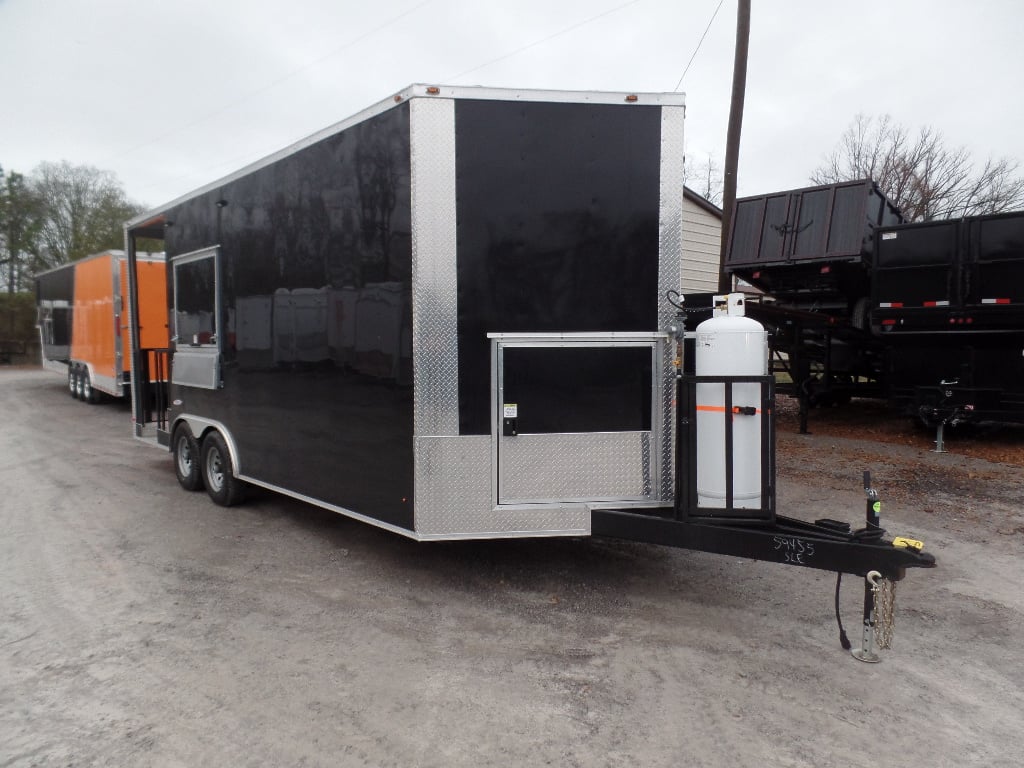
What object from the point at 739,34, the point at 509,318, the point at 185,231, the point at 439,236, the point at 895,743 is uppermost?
the point at 739,34

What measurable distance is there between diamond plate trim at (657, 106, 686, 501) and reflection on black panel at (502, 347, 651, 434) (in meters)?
0.19

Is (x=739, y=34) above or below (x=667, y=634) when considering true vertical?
above

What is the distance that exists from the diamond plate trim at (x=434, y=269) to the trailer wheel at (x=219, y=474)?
3.01 meters

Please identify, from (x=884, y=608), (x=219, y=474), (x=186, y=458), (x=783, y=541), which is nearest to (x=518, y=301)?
(x=783, y=541)

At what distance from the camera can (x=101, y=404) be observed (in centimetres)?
1578

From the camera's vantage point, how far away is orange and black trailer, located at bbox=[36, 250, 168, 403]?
12.3m

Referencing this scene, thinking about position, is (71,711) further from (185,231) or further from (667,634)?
(185,231)

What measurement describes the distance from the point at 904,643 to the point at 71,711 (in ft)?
13.7

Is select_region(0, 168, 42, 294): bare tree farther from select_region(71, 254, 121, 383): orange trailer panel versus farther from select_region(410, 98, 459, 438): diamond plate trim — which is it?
select_region(410, 98, 459, 438): diamond plate trim

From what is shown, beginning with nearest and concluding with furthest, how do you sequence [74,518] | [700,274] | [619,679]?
1. [619,679]
2. [74,518]
3. [700,274]

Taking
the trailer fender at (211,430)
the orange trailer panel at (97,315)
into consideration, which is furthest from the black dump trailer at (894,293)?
the orange trailer panel at (97,315)

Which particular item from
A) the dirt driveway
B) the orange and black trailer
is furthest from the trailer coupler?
the orange and black trailer

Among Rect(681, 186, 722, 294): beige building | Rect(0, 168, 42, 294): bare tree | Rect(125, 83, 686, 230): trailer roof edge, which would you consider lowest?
Rect(125, 83, 686, 230): trailer roof edge

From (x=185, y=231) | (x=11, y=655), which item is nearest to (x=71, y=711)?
(x=11, y=655)
